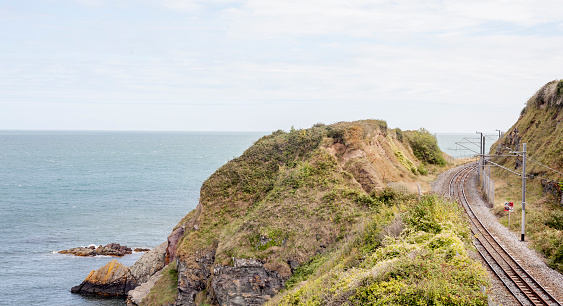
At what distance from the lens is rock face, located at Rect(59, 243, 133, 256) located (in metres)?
53.4

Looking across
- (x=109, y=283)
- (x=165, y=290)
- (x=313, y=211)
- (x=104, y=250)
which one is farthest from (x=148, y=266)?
(x=313, y=211)

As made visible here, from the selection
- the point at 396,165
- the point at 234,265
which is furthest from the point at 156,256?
the point at 396,165

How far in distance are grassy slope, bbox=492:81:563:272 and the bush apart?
38.2ft

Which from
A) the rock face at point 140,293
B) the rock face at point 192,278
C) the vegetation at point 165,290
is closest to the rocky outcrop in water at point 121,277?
the rock face at point 140,293

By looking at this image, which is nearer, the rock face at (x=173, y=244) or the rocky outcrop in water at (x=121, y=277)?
the rock face at (x=173, y=244)

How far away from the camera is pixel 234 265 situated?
30.9 m

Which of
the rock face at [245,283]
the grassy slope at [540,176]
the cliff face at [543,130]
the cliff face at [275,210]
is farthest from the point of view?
the cliff face at [543,130]

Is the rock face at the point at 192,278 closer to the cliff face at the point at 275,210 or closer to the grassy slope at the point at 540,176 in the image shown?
the cliff face at the point at 275,210

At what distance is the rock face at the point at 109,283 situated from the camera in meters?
42.3

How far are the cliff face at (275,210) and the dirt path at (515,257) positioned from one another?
28.8ft

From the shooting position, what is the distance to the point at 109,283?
42.7 m

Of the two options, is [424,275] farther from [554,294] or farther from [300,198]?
[300,198]

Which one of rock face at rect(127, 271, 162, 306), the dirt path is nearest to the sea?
rock face at rect(127, 271, 162, 306)

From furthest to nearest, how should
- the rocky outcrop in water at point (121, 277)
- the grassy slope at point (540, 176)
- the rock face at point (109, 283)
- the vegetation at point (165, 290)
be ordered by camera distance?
the rock face at point (109, 283), the rocky outcrop in water at point (121, 277), the vegetation at point (165, 290), the grassy slope at point (540, 176)
